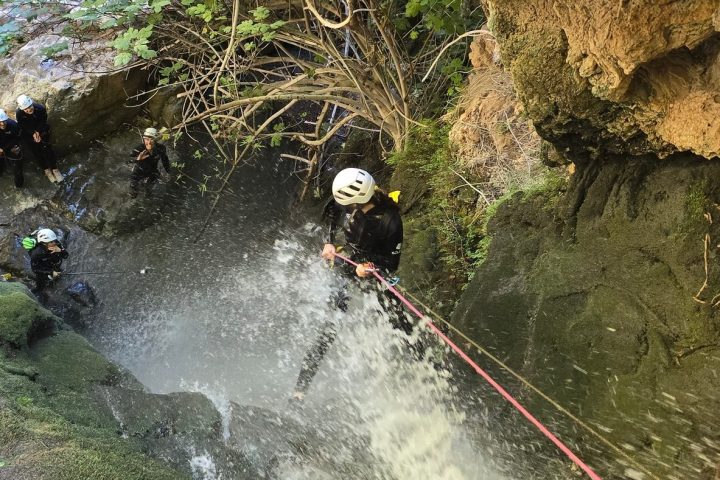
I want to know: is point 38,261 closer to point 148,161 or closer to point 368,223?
point 148,161

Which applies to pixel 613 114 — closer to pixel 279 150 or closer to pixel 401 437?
pixel 401 437

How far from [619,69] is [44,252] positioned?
709 centimetres

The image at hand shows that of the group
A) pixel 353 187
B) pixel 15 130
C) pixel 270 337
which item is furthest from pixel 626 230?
pixel 15 130

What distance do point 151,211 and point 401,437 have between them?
5.22 metres

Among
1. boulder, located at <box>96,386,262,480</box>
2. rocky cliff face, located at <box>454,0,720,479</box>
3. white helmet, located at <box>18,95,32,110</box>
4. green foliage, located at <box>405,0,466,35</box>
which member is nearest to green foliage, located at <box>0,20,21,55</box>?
white helmet, located at <box>18,95,32,110</box>

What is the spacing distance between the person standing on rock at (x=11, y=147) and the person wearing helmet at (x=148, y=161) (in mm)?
1567

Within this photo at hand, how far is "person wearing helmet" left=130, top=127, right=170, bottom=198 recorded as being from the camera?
704cm

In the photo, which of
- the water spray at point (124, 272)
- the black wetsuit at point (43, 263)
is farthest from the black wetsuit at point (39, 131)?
the water spray at point (124, 272)

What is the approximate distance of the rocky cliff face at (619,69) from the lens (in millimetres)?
2236

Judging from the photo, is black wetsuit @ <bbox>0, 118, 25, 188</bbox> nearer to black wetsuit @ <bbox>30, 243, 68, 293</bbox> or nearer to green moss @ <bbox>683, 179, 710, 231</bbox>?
black wetsuit @ <bbox>30, 243, 68, 293</bbox>

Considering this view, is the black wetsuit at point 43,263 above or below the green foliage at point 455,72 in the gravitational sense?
below

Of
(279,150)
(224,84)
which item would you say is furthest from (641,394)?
(279,150)

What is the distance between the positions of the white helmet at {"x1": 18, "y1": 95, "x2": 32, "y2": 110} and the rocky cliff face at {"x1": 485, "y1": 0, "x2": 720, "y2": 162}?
686 cm

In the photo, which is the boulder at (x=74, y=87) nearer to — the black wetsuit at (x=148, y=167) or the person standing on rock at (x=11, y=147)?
the person standing on rock at (x=11, y=147)
